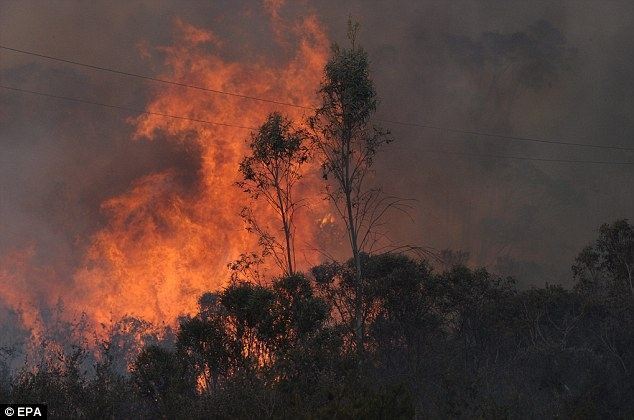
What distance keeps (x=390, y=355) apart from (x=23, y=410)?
945 inches

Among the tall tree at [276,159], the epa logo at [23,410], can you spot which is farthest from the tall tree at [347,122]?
the epa logo at [23,410]

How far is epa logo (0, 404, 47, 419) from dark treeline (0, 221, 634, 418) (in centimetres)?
119

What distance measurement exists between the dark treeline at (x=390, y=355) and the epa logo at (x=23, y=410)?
3.92ft

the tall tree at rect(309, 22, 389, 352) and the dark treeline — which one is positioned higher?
the tall tree at rect(309, 22, 389, 352)

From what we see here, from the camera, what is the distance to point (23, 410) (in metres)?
15.4

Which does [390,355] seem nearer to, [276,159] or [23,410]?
[276,159]

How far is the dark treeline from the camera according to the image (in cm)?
1855

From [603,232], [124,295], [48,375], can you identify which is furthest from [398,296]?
[124,295]

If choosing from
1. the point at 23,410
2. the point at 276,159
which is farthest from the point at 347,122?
the point at 23,410

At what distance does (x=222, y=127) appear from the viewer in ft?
386

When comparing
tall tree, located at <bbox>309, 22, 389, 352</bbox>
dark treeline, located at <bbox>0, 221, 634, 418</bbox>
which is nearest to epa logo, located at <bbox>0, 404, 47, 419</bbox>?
dark treeline, located at <bbox>0, 221, 634, 418</bbox>

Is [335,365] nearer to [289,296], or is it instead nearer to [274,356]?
[274,356]

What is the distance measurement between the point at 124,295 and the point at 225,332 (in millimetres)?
151291

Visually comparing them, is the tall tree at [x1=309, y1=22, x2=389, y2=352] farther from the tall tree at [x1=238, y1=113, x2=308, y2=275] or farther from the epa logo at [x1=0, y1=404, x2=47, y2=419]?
the epa logo at [x1=0, y1=404, x2=47, y2=419]
